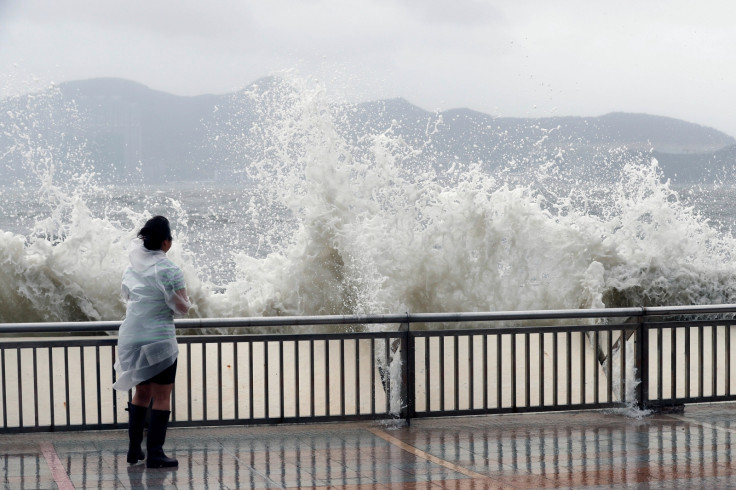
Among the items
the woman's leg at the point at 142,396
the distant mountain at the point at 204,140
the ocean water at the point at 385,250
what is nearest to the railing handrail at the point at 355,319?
the woman's leg at the point at 142,396

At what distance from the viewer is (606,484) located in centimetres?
598

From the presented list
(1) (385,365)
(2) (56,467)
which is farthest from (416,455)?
(2) (56,467)

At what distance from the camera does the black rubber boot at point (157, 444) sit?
6.34m

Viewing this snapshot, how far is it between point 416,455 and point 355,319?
1.43 meters

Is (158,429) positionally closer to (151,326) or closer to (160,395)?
(160,395)

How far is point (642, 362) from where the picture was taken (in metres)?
8.30

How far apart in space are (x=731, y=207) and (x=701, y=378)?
6203 centimetres

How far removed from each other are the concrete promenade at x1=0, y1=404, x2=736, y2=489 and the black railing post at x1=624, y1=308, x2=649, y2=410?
0.61 feet

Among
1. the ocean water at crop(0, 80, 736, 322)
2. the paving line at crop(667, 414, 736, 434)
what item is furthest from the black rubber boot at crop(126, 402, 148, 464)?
the ocean water at crop(0, 80, 736, 322)

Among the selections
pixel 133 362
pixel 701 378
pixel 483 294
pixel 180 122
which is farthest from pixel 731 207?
pixel 133 362

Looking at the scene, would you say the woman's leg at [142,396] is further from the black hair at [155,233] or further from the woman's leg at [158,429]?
the black hair at [155,233]

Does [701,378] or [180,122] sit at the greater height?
[180,122]

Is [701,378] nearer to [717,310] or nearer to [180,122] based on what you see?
[717,310]

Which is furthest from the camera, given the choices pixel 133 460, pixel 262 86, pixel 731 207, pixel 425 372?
pixel 731 207
